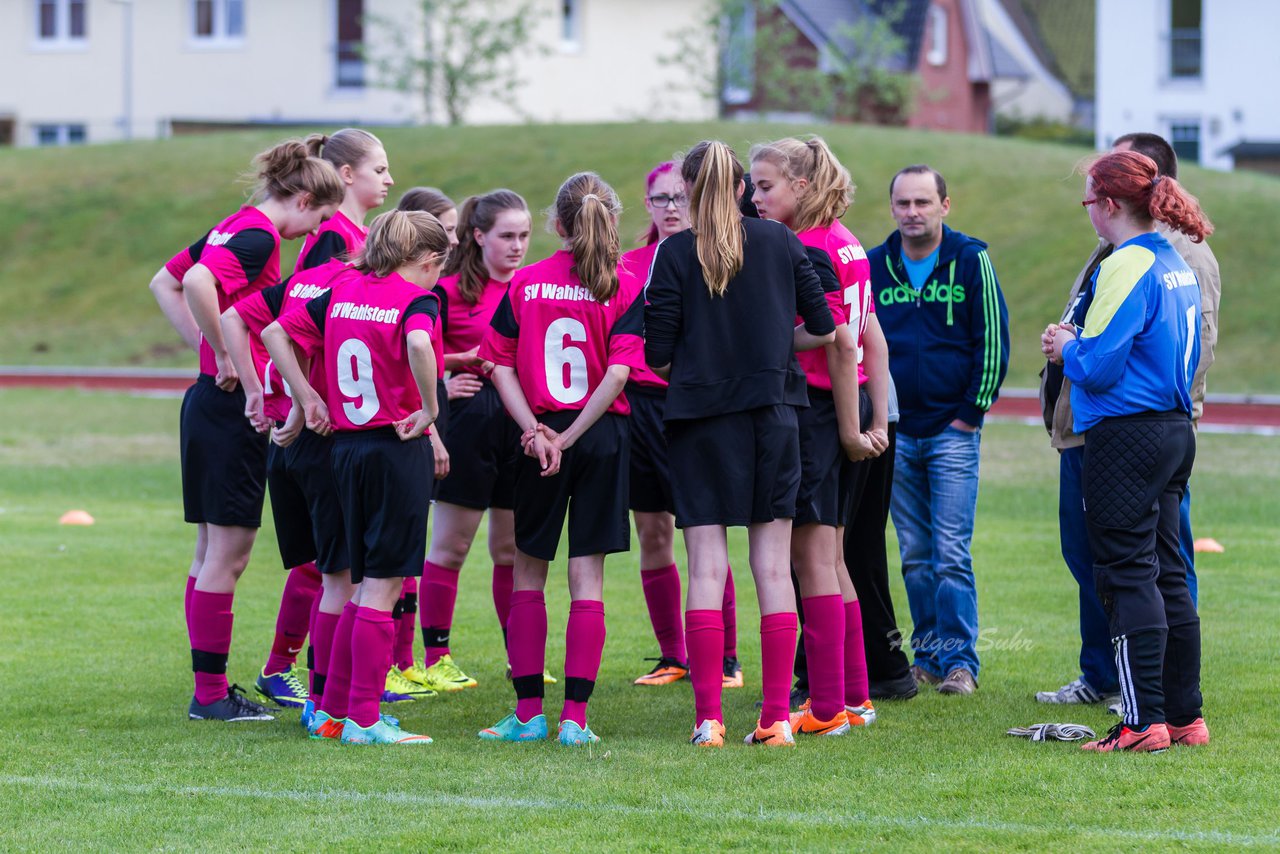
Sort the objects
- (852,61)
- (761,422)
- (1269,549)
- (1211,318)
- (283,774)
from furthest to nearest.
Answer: (852,61)
(1269,549)
(1211,318)
(761,422)
(283,774)

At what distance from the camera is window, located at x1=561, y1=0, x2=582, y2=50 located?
4331cm

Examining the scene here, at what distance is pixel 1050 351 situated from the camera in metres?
5.52

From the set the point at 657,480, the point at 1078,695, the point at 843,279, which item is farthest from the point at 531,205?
the point at 843,279

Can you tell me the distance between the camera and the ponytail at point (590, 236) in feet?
18.5

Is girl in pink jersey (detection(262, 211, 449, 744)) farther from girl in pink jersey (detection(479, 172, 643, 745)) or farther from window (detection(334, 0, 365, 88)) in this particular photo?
window (detection(334, 0, 365, 88))

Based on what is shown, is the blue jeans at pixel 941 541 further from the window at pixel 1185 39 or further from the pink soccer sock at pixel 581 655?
the window at pixel 1185 39

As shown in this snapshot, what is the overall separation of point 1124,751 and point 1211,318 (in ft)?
5.82

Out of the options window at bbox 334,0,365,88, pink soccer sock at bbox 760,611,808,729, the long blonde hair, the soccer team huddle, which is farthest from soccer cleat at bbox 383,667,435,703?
window at bbox 334,0,365,88

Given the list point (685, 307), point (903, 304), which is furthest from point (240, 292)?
point (903, 304)

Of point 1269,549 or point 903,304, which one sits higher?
point 903,304

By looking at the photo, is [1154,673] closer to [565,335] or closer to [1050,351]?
[1050,351]

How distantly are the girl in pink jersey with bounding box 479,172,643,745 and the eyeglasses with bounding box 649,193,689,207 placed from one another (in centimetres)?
61

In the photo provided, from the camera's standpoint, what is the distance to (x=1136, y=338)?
5.39 m

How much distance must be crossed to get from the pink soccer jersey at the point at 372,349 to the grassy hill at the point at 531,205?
18431 mm
